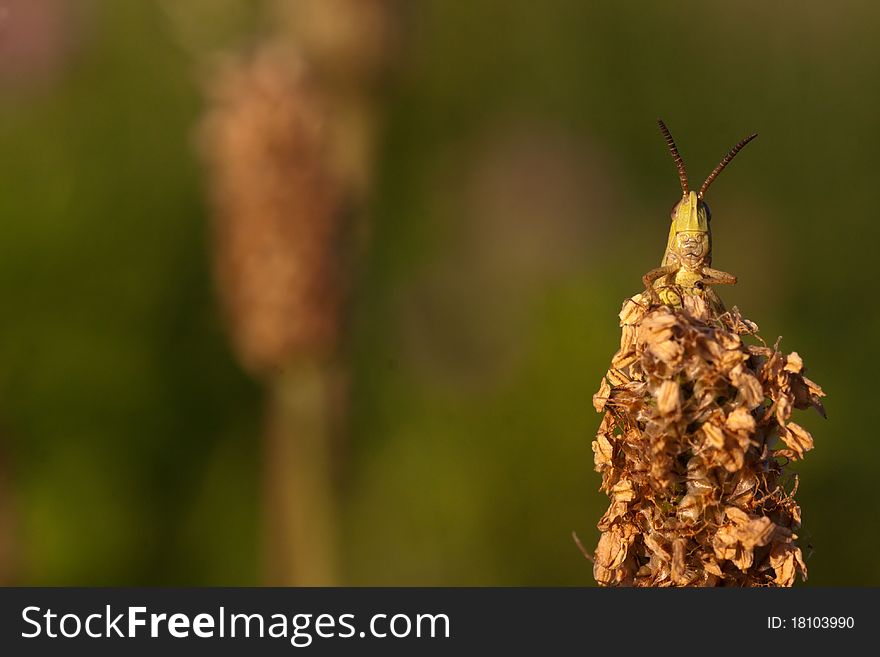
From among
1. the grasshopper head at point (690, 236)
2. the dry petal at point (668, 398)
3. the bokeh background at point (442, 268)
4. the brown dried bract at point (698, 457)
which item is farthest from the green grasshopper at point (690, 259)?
the bokeh background at point (442, 268)

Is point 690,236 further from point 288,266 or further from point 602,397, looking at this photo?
point 288,266

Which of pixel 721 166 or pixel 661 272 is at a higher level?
pixel 721 166

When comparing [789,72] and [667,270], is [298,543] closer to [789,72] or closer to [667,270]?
[667,270]

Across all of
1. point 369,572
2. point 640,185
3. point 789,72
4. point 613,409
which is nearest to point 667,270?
point 613,409

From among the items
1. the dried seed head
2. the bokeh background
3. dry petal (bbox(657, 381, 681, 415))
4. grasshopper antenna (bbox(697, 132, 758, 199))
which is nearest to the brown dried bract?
dry petal (bbox(657, 381, 681, 415))

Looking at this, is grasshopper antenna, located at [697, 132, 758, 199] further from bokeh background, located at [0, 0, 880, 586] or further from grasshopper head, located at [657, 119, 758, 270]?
bokeh background, located at [0, 0, 880, 586]

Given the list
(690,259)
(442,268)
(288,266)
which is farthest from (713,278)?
(442,268)
